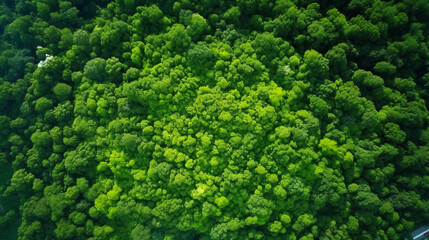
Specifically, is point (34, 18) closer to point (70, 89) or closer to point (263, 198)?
point (70, 89)

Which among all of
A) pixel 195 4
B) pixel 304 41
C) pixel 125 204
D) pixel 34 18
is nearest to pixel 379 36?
pixel 304 41

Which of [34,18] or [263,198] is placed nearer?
[263,198]

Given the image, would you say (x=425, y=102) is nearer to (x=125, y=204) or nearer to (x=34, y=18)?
(x=125, y=204)

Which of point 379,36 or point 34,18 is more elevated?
point 379,36

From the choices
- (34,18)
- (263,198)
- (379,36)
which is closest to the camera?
(263,198)

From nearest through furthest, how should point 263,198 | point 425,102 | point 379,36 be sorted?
point 263,198
point 379,36
point 425,102

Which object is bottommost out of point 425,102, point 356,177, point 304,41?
point 356,177
